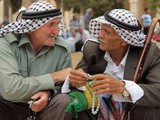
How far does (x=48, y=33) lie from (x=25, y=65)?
1.09 ft

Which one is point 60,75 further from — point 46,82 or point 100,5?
point 100,5

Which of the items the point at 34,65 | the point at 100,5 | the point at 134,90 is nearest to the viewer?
the point at 134,90

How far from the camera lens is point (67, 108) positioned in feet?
10.7

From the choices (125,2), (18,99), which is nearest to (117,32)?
(18,99)

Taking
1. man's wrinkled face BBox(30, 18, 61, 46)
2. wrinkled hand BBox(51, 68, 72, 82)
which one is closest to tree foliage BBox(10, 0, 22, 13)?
man's wrinkled face BBox(30, 18, 61, 46)

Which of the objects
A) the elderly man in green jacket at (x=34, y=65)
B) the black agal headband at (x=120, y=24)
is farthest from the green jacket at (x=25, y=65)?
the black agal headband at (x=120, y=24)

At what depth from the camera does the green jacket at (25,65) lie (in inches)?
130

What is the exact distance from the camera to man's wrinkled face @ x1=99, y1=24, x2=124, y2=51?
11.4 feet

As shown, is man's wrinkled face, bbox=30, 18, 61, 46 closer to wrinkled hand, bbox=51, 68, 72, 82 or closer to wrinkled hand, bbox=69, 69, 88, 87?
wrinkled hand, bbox=51, 68, 72, 82

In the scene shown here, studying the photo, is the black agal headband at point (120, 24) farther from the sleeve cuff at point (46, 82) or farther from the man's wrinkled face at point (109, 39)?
the sleeve cuff at point (46, 82)

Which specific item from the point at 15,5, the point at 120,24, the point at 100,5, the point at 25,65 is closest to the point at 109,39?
the point at 120,24

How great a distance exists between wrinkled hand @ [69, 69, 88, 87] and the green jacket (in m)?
0.19

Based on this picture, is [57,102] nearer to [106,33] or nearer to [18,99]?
[18,99]

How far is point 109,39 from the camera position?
137 inches
